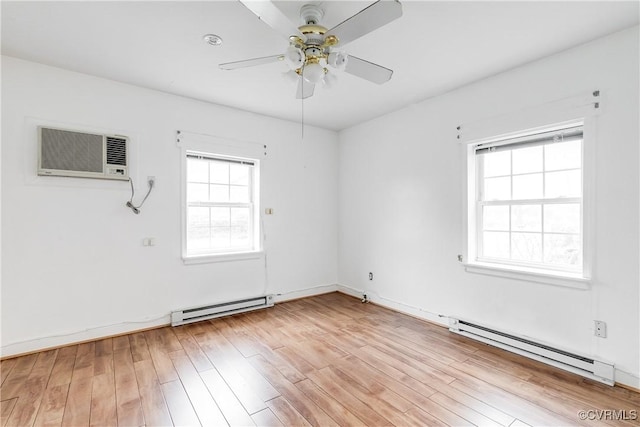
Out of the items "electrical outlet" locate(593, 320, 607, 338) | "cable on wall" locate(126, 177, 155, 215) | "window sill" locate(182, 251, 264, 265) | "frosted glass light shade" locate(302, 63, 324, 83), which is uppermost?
"frosted glass light shade" locate(302, 63, 324, 83)

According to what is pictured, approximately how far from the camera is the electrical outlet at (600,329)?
7.40 ft

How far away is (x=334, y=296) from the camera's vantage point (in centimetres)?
457

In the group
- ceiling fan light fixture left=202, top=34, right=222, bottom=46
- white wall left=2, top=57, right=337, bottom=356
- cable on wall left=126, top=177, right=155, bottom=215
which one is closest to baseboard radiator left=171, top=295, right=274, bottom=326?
white wall left=2, top=57, right=337, bottom=356

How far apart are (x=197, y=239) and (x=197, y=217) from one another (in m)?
0.27

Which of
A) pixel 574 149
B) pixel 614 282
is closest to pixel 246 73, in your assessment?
pixel 574 149

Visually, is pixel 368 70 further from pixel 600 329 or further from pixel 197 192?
pixel 600 329

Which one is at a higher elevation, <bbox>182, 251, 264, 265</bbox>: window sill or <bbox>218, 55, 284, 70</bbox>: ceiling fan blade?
<bbox>218, 55, 284, 70</bbox>: ceiling fan blade

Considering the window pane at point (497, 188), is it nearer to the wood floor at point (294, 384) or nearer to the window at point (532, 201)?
the window at point (532, 201)

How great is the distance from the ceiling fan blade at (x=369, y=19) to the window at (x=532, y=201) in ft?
6.54

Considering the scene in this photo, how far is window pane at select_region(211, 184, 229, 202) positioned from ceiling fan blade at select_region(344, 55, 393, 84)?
238 centimetres

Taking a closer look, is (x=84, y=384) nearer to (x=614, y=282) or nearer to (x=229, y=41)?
(x=229, y=41)

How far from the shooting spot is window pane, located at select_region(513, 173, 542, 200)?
2.73 m

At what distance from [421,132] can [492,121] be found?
2.72 feet

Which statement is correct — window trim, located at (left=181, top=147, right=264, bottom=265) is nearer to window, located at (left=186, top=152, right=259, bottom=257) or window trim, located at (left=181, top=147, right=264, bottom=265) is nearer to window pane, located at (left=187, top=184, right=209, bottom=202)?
window, located at (left=186, top=152, right=259, bottom=257)
